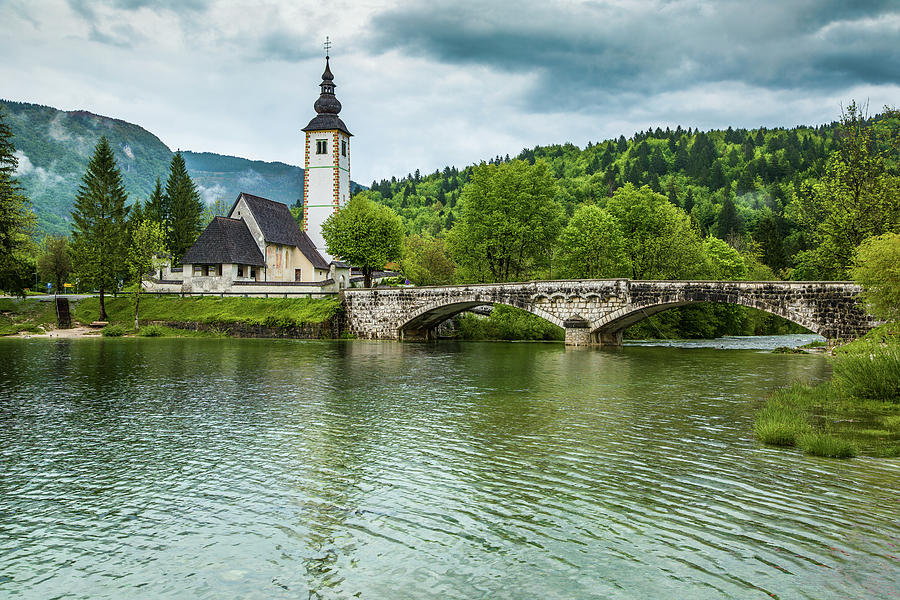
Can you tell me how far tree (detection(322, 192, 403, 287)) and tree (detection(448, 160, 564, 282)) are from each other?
282 inches

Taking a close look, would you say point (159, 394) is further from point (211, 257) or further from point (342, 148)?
point (342, 148)

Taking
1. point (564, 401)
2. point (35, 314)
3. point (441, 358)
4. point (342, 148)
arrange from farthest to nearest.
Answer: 1. point (342, 148)
2. point (35, 314)
3. point (441, 358)
4. point (564, 401)

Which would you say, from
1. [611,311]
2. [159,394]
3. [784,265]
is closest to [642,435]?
[159,394]

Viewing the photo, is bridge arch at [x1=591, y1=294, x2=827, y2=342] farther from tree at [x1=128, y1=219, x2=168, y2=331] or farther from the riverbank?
tree at [x1=128, y1=219, x2=168, y2=331]

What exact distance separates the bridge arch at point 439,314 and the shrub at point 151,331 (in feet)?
66.5

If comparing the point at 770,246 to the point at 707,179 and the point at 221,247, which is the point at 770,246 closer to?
the point at 707,179

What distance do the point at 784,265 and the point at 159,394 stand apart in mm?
101152

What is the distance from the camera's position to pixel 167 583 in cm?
740

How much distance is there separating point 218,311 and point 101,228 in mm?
14971

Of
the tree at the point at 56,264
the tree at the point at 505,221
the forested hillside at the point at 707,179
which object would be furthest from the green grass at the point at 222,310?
the forested hillside at the point at 707,179

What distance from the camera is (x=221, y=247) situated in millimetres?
65938

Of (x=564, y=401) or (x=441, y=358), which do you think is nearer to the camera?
(x=564, y=401)

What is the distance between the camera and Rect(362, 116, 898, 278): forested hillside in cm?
12238

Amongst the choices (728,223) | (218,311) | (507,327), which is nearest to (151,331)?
(218,311)
